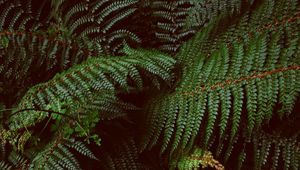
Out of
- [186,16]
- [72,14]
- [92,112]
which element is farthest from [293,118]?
[72,14]

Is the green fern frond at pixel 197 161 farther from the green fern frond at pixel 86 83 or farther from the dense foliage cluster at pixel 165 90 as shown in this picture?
the green fern frond at pixel 86 83

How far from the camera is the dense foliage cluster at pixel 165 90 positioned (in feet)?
5.46

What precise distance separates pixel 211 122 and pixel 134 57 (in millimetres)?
542

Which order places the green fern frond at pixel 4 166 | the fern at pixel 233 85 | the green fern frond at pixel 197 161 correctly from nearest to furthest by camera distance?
the fern at pixel 233 85, the green fern frond at pixel 197 161, the green fern frond at pixel 4 166

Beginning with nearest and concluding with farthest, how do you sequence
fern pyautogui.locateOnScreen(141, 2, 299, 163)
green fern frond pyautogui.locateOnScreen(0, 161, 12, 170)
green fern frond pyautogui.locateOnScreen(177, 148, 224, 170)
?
fern pyautogui.locateOnScreen(141, 2, 299, 163), green fern frond pyautogui.locateOnScreen(177, 148, 224, 170), green fern frond pyautogui.locateOnScreen(0, 161, 12, 170)

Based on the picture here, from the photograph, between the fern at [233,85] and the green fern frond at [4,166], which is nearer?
the fern at [233,85]

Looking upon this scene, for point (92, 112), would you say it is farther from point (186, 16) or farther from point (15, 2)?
point (15, 2)

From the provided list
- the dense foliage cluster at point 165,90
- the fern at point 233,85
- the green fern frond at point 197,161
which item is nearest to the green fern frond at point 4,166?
the dense foliage cluster at point 165,90

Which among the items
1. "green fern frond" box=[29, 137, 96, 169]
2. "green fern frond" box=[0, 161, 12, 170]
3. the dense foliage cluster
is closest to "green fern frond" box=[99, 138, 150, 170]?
the dense foliage cluster

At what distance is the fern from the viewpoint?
159 cm

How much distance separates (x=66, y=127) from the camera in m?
1.74

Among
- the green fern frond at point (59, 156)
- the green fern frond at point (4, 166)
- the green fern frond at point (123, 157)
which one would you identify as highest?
the green fern frond at point (59, 156)

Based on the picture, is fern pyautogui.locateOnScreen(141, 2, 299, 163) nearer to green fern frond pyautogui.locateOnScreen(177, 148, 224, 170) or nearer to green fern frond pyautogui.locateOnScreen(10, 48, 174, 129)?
green fern frond pyautogui.locateOnScreen(177, 148, 224, 170)

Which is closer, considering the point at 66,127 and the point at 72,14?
the point at 66,127
